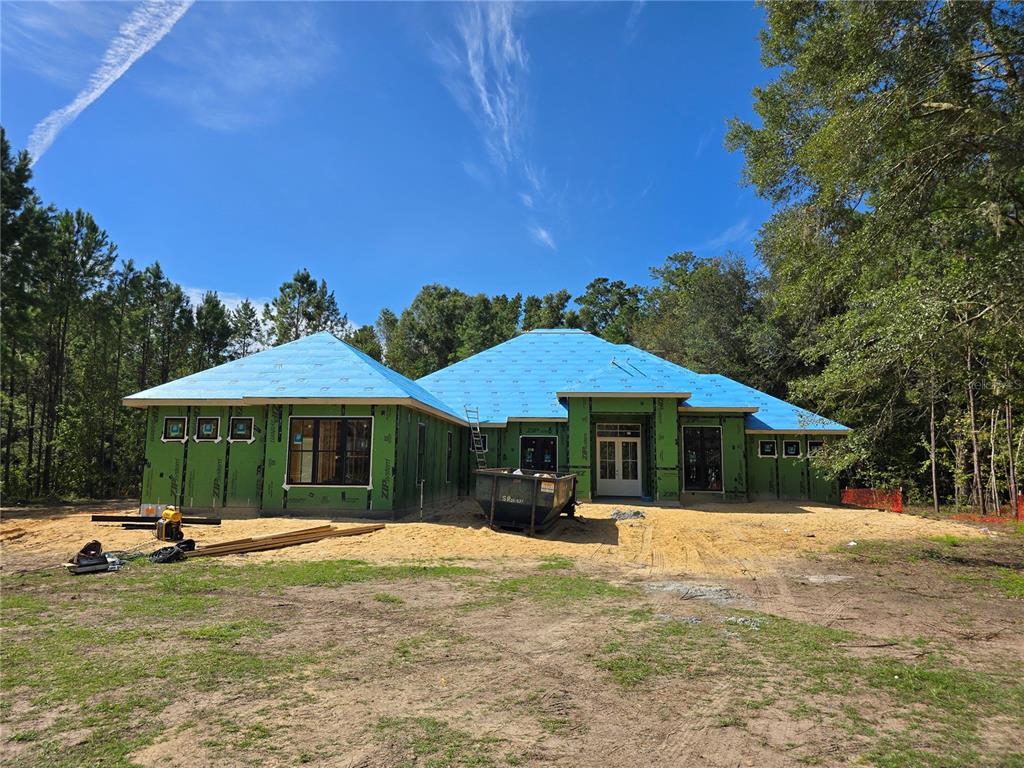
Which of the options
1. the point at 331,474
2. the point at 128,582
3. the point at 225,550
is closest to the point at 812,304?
the point at 331,474

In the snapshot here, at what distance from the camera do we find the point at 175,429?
52.4 feet

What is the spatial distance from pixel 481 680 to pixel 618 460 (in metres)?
17.2

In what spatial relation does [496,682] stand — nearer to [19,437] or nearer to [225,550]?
[225,550]

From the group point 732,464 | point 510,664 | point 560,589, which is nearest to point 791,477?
point 732,464

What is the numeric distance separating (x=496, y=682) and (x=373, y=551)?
6905 millimetres

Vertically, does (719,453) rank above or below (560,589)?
above

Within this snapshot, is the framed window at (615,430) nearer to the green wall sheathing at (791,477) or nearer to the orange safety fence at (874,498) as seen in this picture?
the green wall sheathing at (791,477)

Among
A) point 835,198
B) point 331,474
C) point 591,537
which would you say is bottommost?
point 591,537

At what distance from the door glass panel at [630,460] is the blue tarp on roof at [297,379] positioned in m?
7.10

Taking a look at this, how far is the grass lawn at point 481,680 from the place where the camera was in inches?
137

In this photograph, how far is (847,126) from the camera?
9.34 meters

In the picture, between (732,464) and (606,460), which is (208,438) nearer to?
(606,460)

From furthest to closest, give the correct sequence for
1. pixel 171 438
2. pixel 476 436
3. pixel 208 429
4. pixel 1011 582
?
pixel 476 436
pixel 171 438
pixel 208 429
pixel 1011 582

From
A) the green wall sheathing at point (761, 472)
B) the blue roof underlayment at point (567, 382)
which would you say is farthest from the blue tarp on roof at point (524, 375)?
the green wall sheathing at point (761, 472)
